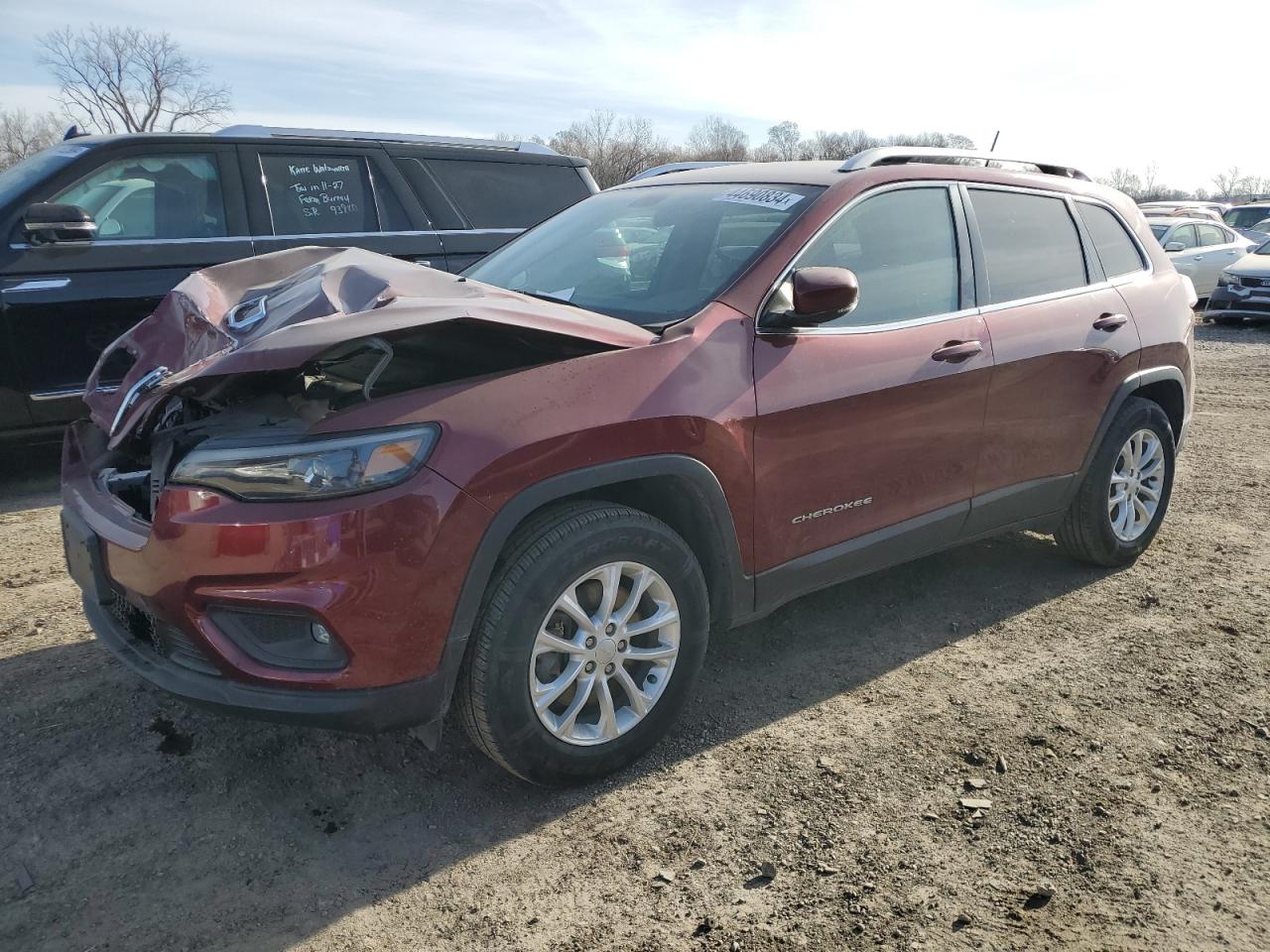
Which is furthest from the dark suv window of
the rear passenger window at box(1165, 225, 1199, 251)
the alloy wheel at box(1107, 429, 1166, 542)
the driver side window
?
the rear passenger window at box(1165, 225, 1199, 251)

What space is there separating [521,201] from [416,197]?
2.73 feet

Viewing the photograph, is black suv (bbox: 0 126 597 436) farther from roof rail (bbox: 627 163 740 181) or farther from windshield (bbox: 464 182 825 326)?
windshield (bbox: 464 182 825 326)

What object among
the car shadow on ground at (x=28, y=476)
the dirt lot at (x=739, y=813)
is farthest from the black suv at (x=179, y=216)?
the dirt lot at (x=739, y=813)

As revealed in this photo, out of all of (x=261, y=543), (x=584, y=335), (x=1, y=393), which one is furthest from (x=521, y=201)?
(x=261, y=543)

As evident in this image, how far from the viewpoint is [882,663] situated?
142 inches

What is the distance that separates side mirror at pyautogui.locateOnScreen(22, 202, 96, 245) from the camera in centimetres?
505

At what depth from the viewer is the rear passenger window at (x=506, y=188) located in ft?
21.7

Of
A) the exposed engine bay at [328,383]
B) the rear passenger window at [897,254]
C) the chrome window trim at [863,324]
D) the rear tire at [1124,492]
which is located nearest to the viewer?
the exposed engine bay at [328,383]

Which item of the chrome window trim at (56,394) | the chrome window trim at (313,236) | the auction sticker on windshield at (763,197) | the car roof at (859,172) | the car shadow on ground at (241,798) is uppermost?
the car roof at (859,172)

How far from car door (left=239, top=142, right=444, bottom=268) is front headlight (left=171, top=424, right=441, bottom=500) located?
152 inches

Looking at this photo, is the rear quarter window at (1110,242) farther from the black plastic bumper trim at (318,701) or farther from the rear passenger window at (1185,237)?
the rear passenger window at (1185,237)

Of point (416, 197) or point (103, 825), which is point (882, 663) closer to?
point (103, 825)

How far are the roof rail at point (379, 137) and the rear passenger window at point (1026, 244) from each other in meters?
3.98

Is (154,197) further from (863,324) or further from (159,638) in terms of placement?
(863,324)
